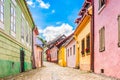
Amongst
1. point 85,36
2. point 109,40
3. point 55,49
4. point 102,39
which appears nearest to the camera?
point 109,40

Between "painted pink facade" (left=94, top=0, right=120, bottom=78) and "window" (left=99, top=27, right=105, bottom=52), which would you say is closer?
"painted pink facade" (left=94, top=0, right=120, bottom=78)

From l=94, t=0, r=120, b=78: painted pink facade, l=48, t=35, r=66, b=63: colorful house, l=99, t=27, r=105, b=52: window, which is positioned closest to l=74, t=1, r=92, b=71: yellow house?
l=94, t=0, r=120, b=78: painted pink facade

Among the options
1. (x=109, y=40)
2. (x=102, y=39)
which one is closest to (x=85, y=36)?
(x=102, y=39)

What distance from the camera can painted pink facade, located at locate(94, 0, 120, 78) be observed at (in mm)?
9805

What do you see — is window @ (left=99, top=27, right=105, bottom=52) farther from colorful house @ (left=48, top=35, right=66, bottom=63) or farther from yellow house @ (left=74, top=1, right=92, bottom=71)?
colorful house @ (left=48, top=35, right=66, bottom=63)

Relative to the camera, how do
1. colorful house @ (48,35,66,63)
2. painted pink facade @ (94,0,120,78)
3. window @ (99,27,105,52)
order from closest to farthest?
painted pink facade @ (94,0,120,78) < window @ (99,27,105,52) < colorful house @ (48,35,66,63)

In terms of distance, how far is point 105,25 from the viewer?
1191 cm

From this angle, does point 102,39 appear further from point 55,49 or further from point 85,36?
point 55,49

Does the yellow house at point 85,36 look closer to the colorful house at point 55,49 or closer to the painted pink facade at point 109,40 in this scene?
the painted pink facade at point 109,40

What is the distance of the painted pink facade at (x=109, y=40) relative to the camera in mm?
9805

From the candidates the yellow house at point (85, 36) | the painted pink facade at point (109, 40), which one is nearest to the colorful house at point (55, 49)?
the yellow house at point (85, 36)

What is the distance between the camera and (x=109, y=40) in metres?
11.0

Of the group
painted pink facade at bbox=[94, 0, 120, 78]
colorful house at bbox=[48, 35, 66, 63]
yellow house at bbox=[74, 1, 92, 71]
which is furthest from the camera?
colorful house at bbox=[48, 35, 66, 63]

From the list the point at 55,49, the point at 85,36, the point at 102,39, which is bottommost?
the point at 55,49
